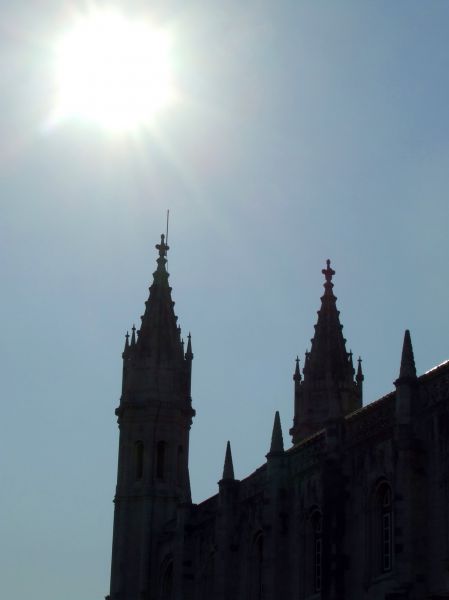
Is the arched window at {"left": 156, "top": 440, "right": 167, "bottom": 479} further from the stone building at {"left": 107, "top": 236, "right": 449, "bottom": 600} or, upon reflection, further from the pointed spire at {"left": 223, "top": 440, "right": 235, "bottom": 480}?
the pointed spire at {"left": 223, "top": 440, "right": 235, "bottom": 480}

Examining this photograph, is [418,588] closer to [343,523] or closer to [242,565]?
[343,523]

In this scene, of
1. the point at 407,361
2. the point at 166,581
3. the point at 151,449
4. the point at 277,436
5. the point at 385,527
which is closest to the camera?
the point at 407,361

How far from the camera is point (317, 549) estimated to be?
38375 mm

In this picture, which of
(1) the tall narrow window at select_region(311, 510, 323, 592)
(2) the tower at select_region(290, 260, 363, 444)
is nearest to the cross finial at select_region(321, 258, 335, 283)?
(2) the tower at select_region(290, 260, 363, 444)

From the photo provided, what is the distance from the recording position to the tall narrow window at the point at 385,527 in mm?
34031

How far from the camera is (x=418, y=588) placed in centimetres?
3103

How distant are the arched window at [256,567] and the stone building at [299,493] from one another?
0.15 ft

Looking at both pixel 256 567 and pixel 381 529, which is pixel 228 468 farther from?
pixel 381 529

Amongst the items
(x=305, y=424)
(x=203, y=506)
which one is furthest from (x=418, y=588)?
(x=305, y=424)

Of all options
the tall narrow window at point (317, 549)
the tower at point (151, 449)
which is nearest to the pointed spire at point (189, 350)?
the tower at point (151, 449)

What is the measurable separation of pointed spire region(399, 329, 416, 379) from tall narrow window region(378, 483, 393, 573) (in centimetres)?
339

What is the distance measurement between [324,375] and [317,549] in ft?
54.4

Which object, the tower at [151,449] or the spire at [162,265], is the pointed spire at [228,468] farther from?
the spire at [162,265]

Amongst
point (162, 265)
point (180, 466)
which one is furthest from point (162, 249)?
point (180, 466)
